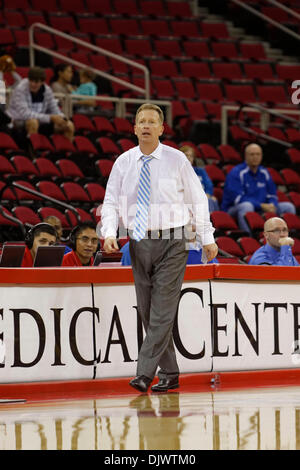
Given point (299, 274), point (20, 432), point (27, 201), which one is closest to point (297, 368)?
point (299, 274)

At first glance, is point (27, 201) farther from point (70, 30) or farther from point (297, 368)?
point (70, 30)

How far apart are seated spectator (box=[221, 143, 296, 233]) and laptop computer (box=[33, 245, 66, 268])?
Answer: 5.25m

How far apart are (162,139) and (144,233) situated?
284 inches

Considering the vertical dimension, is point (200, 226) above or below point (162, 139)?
below

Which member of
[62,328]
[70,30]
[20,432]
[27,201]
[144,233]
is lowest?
[20,432]

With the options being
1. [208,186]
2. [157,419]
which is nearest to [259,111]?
[208,186]

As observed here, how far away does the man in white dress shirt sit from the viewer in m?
5.70

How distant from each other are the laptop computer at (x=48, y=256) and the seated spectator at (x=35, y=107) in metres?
5.46

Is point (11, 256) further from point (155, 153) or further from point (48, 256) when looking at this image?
point (155, 153)

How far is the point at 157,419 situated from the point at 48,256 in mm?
1743

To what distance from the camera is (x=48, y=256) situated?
629 centimetres

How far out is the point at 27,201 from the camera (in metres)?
10.4

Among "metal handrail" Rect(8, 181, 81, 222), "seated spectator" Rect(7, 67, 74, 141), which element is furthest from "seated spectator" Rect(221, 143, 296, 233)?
"metal handrail" Rect(8, 181, 81, 222)

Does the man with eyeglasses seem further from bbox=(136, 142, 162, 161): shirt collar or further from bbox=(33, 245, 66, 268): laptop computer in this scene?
bbox=(136, 142, 162, 161): shirt collar
